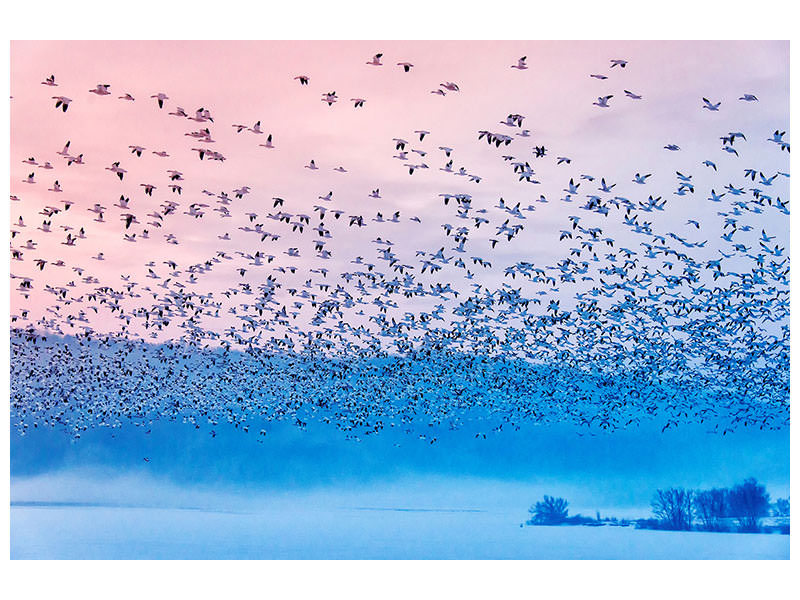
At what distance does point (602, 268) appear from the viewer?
931 centimetres

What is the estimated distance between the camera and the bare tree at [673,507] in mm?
9133

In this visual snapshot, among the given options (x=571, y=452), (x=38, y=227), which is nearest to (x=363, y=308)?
(x=571, y=452)

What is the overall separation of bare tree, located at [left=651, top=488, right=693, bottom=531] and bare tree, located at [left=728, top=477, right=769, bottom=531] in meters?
0.38

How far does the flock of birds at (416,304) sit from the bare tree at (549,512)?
0.83m

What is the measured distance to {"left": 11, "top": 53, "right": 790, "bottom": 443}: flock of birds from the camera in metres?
9.05

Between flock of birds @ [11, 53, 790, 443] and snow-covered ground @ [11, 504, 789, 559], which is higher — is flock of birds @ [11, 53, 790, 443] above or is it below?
above

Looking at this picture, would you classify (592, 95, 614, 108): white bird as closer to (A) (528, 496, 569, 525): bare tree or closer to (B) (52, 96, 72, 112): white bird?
(A) (528, 496, 569, 525): bare tree

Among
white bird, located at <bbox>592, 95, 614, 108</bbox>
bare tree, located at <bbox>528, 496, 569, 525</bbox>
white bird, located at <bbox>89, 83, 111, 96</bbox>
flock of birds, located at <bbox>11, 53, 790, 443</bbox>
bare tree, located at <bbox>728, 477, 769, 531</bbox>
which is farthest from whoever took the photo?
bare tree, located at <bbox>528, 496, 569, 525</bbox>

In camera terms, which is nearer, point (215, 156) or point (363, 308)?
point (215, 156)

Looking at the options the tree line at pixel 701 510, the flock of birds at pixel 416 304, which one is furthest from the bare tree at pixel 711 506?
the flock of birds at pixel 416 304

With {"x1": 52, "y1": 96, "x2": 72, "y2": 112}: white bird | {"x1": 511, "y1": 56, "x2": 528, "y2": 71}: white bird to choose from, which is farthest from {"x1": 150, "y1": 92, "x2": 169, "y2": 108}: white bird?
{"x1": 511, "y1": 56, "x2": 528, "y2": 71}: white bird

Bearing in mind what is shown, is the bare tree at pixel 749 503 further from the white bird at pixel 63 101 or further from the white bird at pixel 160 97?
the white bird at pixel 63 101
